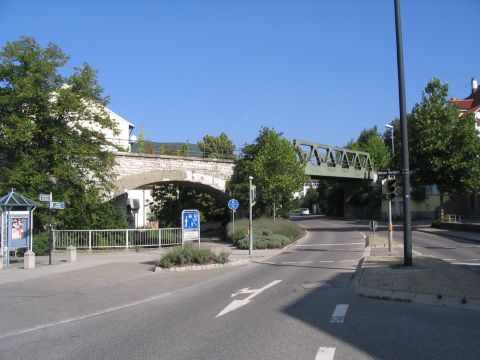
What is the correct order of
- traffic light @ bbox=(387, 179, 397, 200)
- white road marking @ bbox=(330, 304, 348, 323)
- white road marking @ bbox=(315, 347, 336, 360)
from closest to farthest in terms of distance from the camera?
white road marking @ bbox=(315, 347, 336, 360) → white road marking @ bbox=(330, 304, 348, 323) → traffic light @ bbox=(387, 179, 397, 200)

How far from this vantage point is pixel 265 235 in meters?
27.3

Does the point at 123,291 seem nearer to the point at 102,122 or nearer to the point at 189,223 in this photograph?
the point at 189,223

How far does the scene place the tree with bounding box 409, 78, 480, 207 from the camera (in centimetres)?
3466

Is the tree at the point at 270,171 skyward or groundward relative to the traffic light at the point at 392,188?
skyward

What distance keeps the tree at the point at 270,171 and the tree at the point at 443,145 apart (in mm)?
8846

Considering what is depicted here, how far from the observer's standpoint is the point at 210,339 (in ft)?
22.9

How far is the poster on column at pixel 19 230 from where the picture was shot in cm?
1856

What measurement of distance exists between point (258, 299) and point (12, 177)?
16605mm

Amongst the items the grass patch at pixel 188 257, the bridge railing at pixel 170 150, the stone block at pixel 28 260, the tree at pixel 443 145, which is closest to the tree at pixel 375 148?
the tree at pixel 443 145

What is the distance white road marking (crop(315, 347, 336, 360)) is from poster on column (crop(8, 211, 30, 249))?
1526cm

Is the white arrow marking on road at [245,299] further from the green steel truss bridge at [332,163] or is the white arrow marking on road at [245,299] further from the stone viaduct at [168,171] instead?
the green steel truss bridge at [332,163]

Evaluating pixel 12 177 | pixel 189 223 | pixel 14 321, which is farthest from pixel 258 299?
pixel 12 177

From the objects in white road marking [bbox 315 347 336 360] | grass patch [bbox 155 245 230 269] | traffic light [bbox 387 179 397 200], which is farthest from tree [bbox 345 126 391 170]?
white road marking [bbox 315 347 336 360]

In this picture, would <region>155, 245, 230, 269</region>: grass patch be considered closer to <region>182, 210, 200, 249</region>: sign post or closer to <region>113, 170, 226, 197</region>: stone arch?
<region>182, 210, 200, 249</region>: sign post
